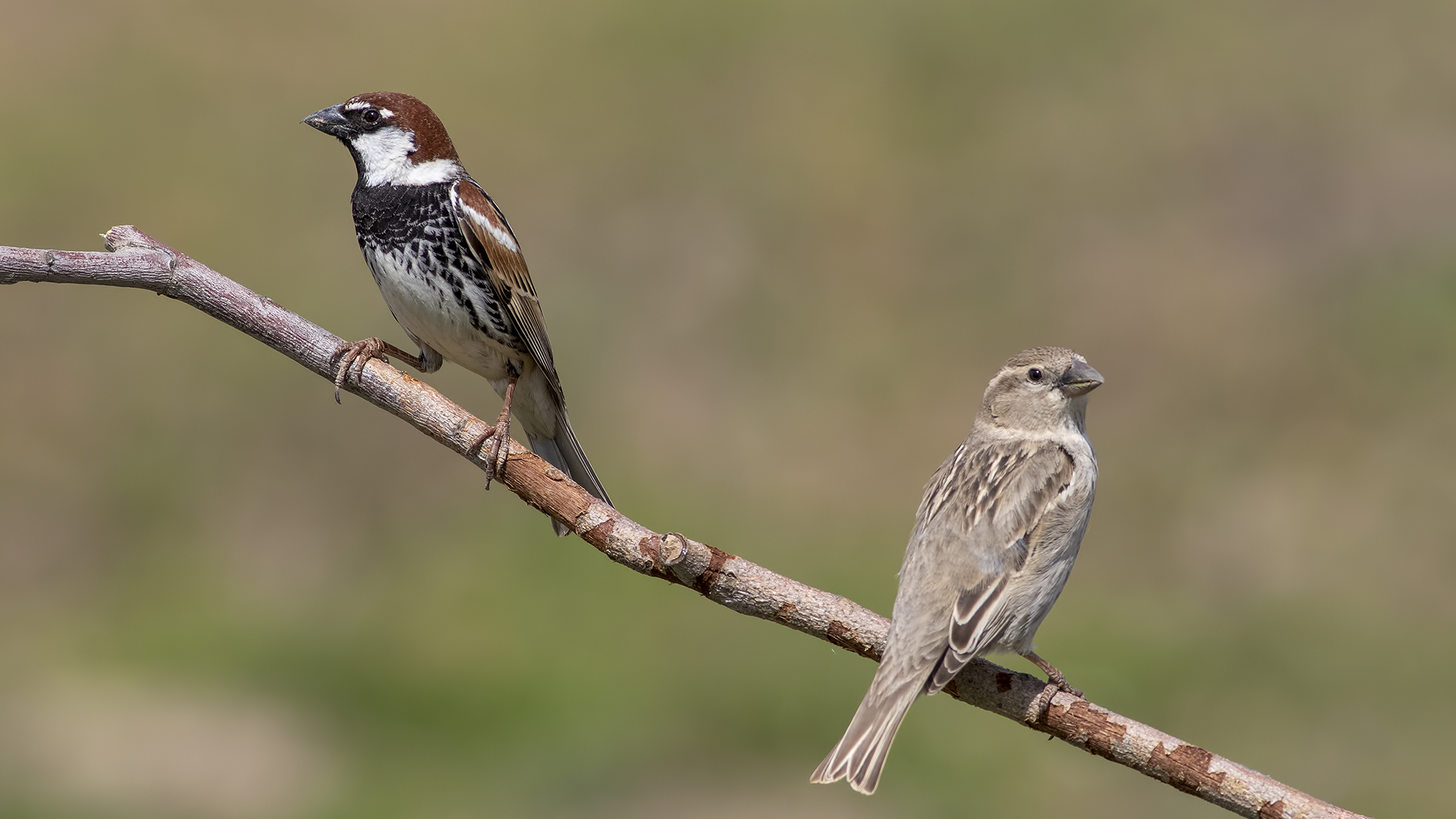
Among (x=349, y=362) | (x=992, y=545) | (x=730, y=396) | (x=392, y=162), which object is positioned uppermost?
(x=730, y=396)

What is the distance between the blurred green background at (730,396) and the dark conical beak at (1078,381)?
5.40 m

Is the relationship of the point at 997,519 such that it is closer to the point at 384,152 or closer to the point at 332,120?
the point at 384,152

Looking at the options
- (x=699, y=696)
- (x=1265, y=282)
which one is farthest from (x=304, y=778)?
(x=1265, y=282)

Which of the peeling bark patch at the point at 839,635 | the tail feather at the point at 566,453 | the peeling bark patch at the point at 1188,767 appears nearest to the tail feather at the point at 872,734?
the peeling bark patch at the point at 839,635

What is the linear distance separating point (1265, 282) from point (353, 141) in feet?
37.2

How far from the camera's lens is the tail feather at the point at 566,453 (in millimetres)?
6547

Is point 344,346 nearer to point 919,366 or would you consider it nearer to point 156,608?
point 156,608

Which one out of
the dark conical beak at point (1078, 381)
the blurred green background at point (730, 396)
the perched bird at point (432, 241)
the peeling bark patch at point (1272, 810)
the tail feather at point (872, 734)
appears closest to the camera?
the peeling bark patch at point (1272, 810)

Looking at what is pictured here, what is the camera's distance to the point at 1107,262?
50.6 feet

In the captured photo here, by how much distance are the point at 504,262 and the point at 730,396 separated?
839cm

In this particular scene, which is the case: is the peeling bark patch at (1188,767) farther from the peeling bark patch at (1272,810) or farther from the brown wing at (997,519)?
the brown wing at (997,519)

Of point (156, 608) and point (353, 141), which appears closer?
point (353, 141)

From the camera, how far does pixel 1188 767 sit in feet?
14.7

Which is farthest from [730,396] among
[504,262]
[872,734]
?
[872,734]
